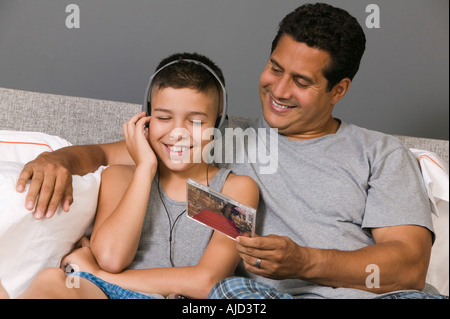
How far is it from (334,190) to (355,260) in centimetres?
25

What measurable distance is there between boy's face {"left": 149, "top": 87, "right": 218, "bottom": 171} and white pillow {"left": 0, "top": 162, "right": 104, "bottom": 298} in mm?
221

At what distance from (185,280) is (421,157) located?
0.84m

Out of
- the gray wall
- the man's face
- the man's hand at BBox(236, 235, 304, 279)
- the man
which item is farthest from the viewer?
the gray wall

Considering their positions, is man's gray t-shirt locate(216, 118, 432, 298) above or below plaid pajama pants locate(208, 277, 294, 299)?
above

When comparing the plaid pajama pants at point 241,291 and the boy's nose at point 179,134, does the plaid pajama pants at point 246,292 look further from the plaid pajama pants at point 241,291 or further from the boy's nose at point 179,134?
the boy's nose at point 179,134

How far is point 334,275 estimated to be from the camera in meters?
1.41

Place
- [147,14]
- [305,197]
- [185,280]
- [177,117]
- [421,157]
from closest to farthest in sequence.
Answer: [185,280] → [177,117] → [305,197] → [421,157] → [147,14]

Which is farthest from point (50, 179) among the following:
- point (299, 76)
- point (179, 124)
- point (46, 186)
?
point (299, 76)

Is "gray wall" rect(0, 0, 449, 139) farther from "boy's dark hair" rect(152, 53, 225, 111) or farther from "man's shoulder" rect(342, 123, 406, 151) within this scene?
"boy's dark hair" rect(152, 53, 225, 111)

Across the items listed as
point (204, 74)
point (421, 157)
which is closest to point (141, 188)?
point (204, 74)

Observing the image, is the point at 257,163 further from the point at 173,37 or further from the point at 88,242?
the point at 173,37

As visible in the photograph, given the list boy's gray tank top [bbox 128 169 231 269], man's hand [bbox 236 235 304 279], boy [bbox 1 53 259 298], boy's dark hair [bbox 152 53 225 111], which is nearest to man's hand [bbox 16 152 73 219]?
boy [bbox 1 53 259 298]

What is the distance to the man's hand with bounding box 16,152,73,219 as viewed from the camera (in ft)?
4.45
